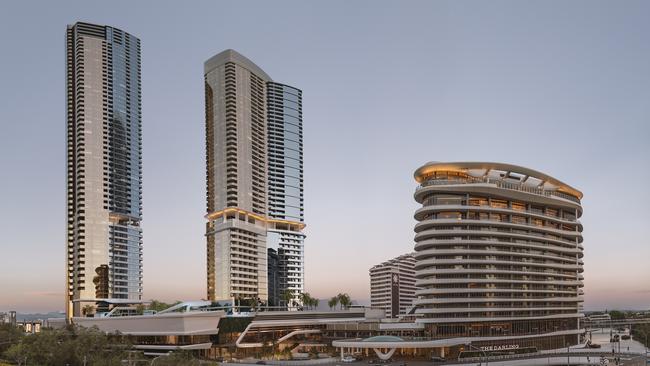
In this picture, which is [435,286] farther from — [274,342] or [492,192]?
[274,342]

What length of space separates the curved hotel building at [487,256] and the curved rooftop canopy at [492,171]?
26 cm

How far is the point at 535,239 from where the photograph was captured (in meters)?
168

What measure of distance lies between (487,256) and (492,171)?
2445cm

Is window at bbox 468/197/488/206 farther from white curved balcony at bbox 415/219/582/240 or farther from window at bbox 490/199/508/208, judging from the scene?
white curved balcony at bbox 415/219/582/240

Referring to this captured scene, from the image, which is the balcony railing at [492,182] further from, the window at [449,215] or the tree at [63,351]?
the tree at [63,351]

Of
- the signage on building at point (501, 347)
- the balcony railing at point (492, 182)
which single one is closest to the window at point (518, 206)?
the balcony railing at point (492, 182)

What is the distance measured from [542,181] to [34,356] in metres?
135

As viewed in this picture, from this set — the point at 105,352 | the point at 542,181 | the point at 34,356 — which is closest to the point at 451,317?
the point at 542,181

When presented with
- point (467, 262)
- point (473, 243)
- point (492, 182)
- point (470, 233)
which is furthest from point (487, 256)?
point (492, 182)

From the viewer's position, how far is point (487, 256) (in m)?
157

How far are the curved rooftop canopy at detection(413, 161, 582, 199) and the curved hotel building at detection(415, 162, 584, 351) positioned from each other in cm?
26

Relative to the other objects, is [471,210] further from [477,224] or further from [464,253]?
[464,253]

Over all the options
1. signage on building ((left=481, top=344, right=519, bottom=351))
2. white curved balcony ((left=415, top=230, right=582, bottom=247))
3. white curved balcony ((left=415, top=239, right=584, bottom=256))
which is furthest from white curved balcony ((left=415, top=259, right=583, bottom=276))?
signage on building ((left=481, top=344, right=519, bottom=351))

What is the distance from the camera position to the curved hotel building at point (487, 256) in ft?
Result: 503
